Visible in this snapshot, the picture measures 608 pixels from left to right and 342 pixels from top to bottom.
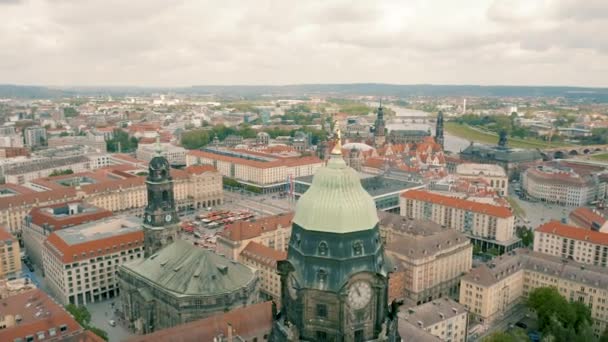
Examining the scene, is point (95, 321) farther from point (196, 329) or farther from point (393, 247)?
point (393, 247)

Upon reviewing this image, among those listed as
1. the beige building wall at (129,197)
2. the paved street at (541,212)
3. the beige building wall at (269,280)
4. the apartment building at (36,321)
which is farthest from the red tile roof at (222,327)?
the paved street at (541,212)

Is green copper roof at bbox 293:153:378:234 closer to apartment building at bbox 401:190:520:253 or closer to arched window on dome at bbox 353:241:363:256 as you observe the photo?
arched window on dome at bbox 353:241:363:256

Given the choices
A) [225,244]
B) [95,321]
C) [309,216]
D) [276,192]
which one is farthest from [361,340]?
[276,192]

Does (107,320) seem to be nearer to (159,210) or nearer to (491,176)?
(159,210)

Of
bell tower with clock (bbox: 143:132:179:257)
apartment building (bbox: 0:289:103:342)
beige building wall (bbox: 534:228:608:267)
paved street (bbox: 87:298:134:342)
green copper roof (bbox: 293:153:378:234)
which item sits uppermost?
green copper roof (bbox: 293:153:378:234)

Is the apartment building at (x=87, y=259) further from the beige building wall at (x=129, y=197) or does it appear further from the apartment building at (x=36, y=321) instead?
the beige building wall at (x=129, y=197)

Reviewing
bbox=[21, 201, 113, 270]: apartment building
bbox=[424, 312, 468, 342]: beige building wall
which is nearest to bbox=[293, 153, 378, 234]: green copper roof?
bbox=[424, 312, 468, 342]: beige building wall
